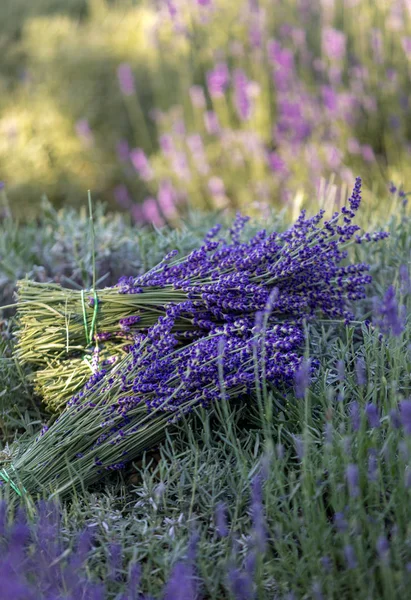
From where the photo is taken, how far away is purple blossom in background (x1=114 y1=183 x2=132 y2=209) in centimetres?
496

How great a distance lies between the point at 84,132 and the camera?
5.03 metres

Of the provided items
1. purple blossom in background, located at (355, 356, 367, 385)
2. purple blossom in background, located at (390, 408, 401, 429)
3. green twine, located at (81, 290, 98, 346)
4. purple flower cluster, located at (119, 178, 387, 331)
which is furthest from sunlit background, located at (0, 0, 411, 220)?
purple blossom in background, located at (390, 408, 401, 429)

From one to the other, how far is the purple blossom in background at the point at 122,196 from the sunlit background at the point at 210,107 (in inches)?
0.4

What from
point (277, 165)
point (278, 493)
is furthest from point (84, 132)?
point (278, 493)

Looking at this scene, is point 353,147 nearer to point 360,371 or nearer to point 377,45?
point 377,45

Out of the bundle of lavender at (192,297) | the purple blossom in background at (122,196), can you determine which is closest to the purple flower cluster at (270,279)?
the bundle of lavender at (192,297)

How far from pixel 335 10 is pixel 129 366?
13.9 feet

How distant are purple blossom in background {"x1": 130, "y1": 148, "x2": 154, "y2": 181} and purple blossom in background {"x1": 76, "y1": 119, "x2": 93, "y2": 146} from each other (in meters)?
0.35

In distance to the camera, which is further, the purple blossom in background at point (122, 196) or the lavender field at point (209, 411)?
the purple blossom in background at point (122, 196)

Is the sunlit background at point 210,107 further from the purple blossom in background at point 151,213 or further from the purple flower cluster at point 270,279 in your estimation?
the purple flower cluster at point 270,279

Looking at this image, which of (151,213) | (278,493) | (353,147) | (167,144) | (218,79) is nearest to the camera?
(278,493)

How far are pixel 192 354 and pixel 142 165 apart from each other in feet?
11.3

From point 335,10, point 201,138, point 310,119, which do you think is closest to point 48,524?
point 310,119

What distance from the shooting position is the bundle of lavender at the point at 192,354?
163 centimetres
